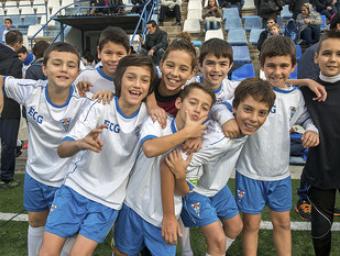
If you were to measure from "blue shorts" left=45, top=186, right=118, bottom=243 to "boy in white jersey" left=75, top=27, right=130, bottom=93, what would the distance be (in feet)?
2.82

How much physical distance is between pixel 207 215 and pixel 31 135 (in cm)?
128

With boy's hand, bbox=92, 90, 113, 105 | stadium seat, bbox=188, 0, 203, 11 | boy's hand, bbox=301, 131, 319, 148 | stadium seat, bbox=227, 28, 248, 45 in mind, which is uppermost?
stadium seat, bbox=188, 0, 203, 11

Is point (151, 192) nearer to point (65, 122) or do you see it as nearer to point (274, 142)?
point (65, 122)

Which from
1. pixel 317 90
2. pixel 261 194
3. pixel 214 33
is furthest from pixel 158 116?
pixel 214 33

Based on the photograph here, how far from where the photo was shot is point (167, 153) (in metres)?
2.05

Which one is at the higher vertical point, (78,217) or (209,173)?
(209,173)

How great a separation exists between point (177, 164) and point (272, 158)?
0.78m

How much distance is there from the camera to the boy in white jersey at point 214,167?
213cm

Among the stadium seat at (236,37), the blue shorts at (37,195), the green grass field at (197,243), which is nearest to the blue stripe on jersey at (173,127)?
the blue shorts at (37,195)

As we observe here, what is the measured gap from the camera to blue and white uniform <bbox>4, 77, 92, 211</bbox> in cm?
236

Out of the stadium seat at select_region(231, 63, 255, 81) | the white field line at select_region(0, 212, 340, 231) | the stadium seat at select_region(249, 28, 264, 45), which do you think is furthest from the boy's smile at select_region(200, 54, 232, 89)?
the stadium seat at select_region(249, 28, 264, 45)

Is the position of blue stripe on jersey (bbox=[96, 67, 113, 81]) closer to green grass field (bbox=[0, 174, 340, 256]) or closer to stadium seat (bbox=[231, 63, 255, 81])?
green grass field (bbox=[0, 174, 340, 256])

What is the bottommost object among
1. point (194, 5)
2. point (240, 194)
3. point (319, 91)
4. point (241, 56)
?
point (240, 194)

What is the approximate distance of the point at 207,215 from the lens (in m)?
2.25
